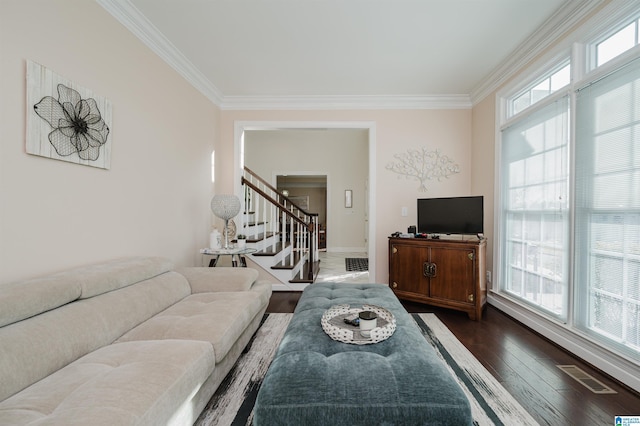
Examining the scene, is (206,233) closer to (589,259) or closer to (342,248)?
(589,259)

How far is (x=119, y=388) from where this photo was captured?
3.43ft

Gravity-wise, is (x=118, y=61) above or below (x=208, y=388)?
above

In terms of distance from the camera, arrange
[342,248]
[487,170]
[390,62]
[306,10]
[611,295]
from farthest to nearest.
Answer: [342,248] < [487,170] < [390,62] < [306,10] < [611,295]

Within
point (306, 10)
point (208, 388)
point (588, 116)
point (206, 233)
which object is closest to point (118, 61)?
point (306, 10)

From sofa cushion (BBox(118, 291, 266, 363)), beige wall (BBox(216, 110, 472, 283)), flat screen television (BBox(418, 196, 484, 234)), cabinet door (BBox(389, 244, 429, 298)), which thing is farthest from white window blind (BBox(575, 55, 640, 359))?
sofa cushion (BBox(118, 291, 266, 363))

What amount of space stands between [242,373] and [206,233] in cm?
221

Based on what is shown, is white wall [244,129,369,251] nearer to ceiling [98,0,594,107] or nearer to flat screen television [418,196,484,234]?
ceiling [98,0,594,107]

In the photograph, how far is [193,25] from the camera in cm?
249

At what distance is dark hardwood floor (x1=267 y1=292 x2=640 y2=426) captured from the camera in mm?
1582

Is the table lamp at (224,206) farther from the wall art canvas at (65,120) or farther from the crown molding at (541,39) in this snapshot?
the crown molding at (541,39)

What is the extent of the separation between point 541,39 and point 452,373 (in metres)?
2.90

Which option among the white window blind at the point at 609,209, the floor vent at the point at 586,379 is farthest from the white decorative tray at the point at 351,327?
the white window blind at the point at 609,209

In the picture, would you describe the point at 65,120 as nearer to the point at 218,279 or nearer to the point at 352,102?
the point at 218,279

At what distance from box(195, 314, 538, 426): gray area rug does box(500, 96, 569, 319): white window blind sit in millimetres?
982
